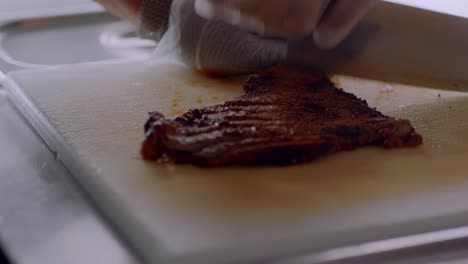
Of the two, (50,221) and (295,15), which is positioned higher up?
(295,15)

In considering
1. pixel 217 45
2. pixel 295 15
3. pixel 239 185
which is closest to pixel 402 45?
pixel 295 15

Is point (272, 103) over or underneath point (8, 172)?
over

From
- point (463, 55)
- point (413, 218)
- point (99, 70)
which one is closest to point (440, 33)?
point (463, 55)

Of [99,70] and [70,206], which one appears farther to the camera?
[99,70]

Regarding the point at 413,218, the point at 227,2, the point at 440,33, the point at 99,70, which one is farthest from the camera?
the point at 99,70

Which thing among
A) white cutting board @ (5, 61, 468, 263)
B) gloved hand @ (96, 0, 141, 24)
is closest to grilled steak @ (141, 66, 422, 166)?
white cutting board @ (5, 61, 468, 263)

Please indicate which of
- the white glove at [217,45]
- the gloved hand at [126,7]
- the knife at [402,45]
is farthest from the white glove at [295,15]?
the gloved hand at [126,7]

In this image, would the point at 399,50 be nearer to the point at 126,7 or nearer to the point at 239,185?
the point at 239,185

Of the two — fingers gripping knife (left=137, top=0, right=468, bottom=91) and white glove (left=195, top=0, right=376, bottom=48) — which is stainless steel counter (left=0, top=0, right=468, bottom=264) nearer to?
white glove (left=195, top=0, right=376, bottom=48)

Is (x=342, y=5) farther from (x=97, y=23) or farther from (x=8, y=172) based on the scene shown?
(x=97, y=23)
